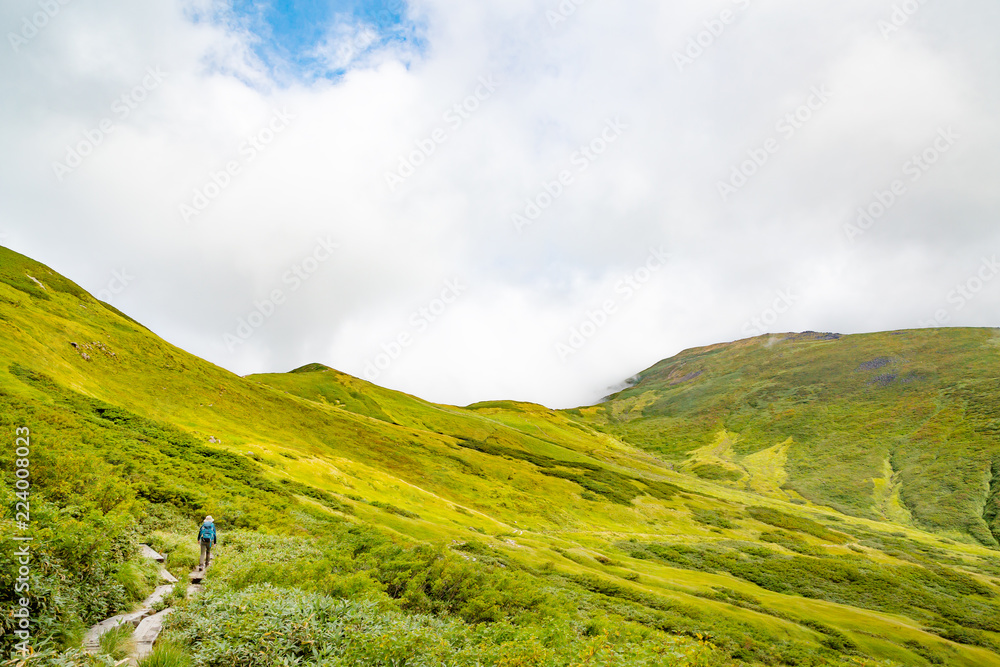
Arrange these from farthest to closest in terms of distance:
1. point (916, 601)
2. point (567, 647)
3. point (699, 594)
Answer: point (916, 601) → point (699, 594) → point (567, 647)

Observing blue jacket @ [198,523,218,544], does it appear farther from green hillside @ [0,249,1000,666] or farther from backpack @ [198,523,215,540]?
green hillside @ [0,249,1000,666]

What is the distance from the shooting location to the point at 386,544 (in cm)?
2639

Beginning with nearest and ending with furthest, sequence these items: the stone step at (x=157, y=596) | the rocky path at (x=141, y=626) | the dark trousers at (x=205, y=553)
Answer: the rocky path at (x=141, y=626) → the stone step at (x=157, y=596) → the dark trousers at (x=205, y=553)

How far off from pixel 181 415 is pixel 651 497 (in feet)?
340

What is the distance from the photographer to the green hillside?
1240cm

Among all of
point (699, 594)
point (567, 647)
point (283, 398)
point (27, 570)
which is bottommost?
point (699, 594)

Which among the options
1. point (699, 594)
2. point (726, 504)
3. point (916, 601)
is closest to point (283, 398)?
point (699, 594)

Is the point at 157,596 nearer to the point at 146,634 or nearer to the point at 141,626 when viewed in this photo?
the point at 141,626

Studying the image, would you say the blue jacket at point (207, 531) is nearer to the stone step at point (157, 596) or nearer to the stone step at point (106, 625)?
the stone step at point (157, 596)

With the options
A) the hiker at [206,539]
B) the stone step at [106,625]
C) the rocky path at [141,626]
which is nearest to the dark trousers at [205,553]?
the hiker at [206,539]

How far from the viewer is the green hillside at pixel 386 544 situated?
12.4m

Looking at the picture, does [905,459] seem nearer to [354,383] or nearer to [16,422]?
[354,383]

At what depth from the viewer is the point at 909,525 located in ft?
460

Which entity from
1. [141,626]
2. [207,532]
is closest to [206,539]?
[207,532]
